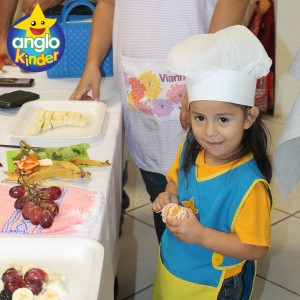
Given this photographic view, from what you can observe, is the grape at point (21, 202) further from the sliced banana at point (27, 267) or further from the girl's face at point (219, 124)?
the girl's face at point (219, 124)

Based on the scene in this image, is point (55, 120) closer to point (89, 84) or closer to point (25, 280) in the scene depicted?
point (89, 84)

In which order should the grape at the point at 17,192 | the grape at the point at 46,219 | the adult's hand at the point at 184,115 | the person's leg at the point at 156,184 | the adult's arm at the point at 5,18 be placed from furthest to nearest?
the adult's arm at the point at 5,18 < the person's leg at the point at 156,184 < the adult's hand at the point at 184,115 < the grape at the point at 17,192 < the grape at the point at 46,219

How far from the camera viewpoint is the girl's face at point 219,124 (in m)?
1.08

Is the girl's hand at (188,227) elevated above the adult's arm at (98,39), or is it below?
below

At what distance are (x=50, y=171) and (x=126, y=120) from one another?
0.53 m

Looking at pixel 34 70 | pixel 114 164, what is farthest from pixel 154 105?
pixel 34 70

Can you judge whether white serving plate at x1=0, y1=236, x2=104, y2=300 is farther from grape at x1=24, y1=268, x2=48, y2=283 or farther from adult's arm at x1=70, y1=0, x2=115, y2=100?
adult's arm at x1=70, y1=0, x2=115, y2=100

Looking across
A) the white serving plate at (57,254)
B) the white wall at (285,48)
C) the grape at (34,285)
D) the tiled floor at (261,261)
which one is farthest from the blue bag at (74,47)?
the white wall at (285,48)

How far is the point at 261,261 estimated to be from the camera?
211cm

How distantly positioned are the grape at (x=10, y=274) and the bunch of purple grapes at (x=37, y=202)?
16cm

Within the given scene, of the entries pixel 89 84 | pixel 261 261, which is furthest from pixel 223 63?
pixel 261 261

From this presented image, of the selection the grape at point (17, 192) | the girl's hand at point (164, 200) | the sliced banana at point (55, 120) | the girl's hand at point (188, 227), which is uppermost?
the grape at point (17, 192)

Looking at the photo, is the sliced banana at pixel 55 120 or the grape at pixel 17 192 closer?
the grape at pixel 17 192

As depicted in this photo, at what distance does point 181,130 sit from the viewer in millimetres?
1562
